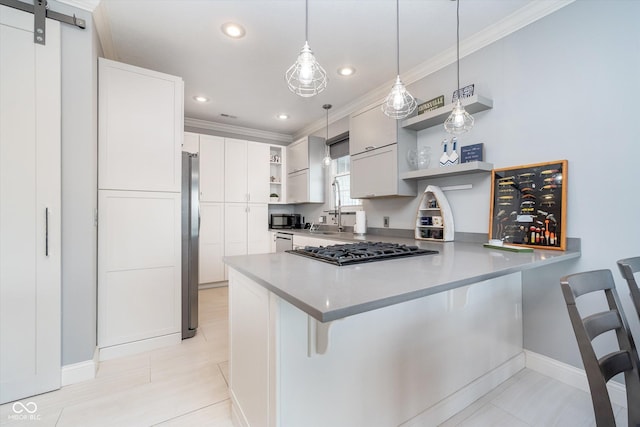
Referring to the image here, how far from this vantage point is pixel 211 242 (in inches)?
162

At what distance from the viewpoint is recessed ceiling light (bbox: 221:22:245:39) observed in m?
2.16

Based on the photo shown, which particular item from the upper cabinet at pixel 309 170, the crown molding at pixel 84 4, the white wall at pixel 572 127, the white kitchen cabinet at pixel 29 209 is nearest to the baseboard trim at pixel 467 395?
the white wall at pixel 572 127

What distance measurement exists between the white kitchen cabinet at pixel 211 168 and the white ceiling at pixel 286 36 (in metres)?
0.88

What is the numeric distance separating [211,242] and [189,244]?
5.33ft

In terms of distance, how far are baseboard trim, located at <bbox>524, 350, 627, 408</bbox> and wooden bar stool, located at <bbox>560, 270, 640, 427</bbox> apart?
1.14 meters

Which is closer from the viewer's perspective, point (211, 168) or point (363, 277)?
point (363, 277)

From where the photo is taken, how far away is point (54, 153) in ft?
5.76

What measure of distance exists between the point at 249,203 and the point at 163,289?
221 cm

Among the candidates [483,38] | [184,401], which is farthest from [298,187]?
[184,401]

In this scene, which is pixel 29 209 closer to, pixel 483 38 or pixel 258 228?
pixel 258 228

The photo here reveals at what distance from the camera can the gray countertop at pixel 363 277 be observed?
760mm

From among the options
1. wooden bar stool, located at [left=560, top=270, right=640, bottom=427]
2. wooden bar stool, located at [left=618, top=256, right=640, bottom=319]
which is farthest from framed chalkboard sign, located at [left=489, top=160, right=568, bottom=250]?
wooden bar stool, located at [left=560, top=270, right=640, bottom=427]

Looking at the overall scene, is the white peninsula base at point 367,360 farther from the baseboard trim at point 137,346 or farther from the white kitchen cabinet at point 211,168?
the white kitchen cabinet at point 211,168

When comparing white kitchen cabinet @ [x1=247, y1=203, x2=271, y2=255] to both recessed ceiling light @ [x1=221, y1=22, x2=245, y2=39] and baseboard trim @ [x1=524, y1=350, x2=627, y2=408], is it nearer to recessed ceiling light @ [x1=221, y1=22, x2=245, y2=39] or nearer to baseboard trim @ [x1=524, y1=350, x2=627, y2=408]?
recessed ceiling light @ [x1=221, y1=22, x2=245, y2=39]
